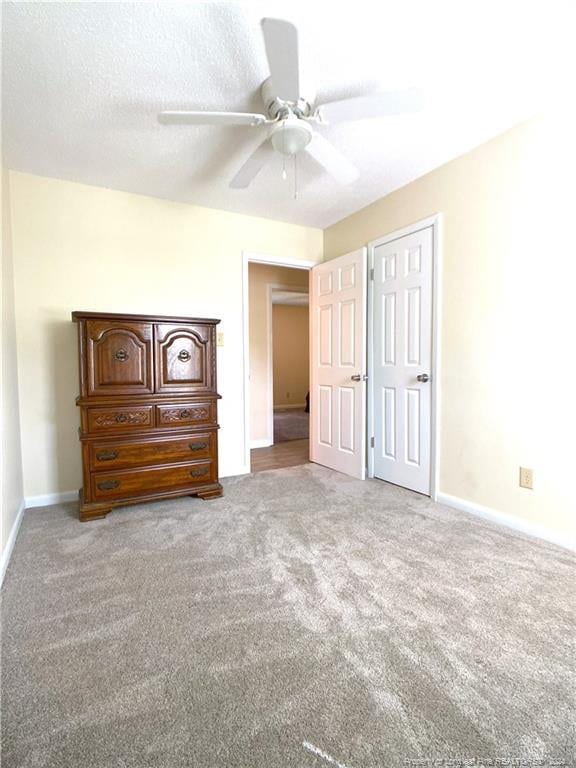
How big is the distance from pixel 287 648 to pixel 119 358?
203 cm

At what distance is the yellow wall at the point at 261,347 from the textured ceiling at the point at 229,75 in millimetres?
2110

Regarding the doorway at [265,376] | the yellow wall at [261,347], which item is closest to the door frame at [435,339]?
the doorway at [265,376]

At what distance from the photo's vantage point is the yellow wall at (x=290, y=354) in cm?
Result: 807

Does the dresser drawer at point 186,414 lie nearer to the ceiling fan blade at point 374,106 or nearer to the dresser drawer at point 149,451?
the dresser drawer at point 149,451

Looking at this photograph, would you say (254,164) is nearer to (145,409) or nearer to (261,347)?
(145,409)

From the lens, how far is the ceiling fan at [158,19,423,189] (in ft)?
4.15

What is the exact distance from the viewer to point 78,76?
1.69 meters

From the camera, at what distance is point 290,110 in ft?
5.57

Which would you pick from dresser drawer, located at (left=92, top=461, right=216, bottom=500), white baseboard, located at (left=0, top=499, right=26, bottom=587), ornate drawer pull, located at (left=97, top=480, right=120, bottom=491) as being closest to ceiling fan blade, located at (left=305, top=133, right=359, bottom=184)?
dresser drawer, located at (left=92, top=461, right=216, bottom=500)

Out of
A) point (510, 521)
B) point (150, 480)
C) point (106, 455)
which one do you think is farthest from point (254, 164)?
point (510, 521)

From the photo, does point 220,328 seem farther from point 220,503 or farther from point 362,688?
point 362,688

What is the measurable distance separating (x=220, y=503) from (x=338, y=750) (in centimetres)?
189

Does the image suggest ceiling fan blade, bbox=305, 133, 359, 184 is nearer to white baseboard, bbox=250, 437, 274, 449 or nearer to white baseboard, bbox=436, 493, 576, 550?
white baseboard, bbox=436, 493, 576, 550

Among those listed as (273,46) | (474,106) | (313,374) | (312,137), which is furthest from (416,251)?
(273,46)
